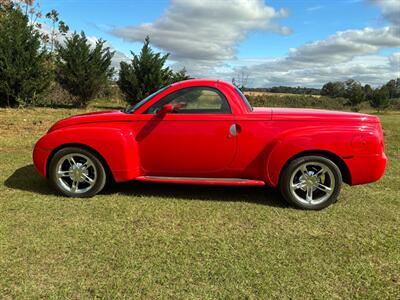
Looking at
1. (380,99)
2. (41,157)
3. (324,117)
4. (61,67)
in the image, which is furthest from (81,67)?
(380,99)

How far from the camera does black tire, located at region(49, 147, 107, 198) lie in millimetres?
4566

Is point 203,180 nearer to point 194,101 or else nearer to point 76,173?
point 194,101

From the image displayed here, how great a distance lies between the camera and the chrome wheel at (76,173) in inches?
182

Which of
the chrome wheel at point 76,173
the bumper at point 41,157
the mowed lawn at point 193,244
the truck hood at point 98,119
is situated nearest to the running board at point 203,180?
the mowed lawn at point 193,244

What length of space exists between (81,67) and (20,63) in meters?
3.46

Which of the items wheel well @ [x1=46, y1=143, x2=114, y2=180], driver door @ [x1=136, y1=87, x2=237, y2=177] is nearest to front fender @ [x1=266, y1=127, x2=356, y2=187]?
driver door @ [x1=136, y1=87, x2=237, y2=177]

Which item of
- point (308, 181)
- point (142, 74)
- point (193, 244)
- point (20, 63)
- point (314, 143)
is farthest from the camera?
point (142, 74)

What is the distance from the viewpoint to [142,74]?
20.8 meters

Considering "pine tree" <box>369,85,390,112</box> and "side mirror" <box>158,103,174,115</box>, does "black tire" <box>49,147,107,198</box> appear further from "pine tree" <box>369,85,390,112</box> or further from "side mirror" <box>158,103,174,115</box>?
"pine tree" <box>369,85,390,112</box>

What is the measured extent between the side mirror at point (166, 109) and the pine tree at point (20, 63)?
13646 mm

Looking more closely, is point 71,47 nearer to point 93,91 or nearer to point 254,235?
point 93,91

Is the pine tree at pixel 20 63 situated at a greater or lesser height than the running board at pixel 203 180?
greater

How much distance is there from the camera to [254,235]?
142 inches

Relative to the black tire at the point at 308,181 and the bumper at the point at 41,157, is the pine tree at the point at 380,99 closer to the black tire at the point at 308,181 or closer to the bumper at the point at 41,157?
the black tire at the point at 308,181
